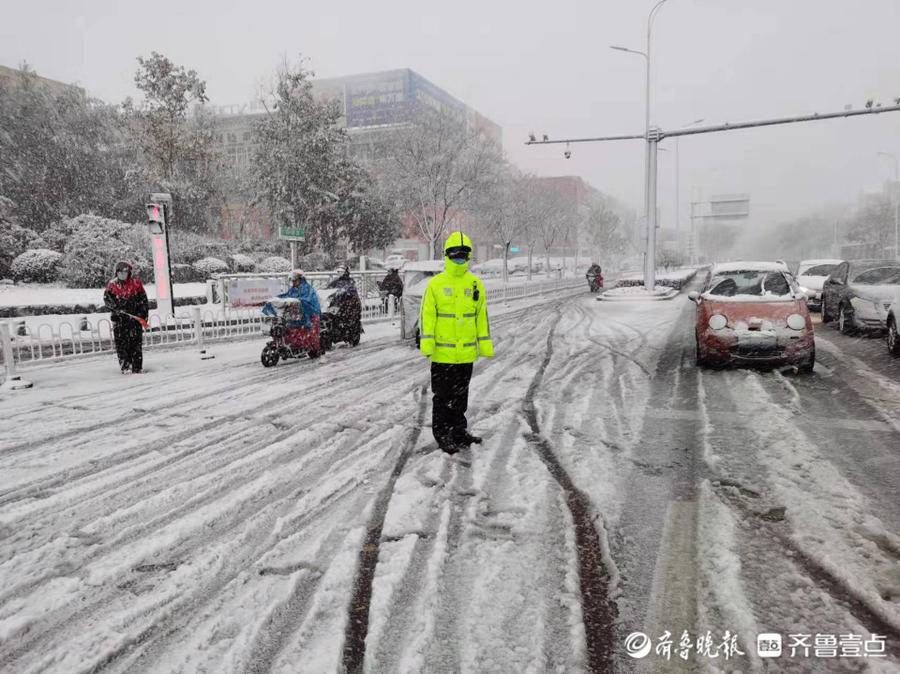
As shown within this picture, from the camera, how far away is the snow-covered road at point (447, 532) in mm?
2631

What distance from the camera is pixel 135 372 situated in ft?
31.7

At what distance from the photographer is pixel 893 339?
31.4 ft

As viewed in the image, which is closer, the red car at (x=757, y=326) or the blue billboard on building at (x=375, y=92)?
the red car at (x=757, y=326)

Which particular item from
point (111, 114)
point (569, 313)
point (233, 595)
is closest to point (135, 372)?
point (233, 595)

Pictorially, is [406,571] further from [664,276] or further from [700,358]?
[664,276]

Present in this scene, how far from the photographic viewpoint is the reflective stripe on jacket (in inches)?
204

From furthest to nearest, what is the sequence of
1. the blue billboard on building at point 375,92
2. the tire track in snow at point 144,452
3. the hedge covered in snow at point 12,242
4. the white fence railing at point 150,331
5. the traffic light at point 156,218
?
the blue billboard on building at point 375,92 < the hedge covered in snow at point 12,242 < the traffic light at point 156,218 < the white fence railing at point 150,331 < the tire track in snow at point 144,452

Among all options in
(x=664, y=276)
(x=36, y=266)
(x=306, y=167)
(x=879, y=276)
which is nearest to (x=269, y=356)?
(x=879, y=276)

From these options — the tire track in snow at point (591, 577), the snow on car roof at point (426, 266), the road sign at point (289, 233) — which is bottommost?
the tire track in snow at point (591, 577)

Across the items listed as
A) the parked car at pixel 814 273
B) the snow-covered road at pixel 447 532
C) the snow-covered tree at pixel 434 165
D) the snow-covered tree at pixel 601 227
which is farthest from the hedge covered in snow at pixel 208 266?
the snow-covered tree at pixel 601 227

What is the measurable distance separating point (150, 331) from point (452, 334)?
32.0 ft

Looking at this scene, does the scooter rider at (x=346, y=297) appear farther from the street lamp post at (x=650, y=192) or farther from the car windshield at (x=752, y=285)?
the street lamp post at (x=650, y=192)

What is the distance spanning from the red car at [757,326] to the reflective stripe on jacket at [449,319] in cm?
477

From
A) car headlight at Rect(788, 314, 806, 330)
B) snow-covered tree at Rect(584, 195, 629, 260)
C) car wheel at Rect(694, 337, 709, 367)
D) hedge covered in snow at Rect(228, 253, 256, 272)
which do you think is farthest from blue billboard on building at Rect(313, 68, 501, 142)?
car headlight at Rect(788, 314, 806, 330)
